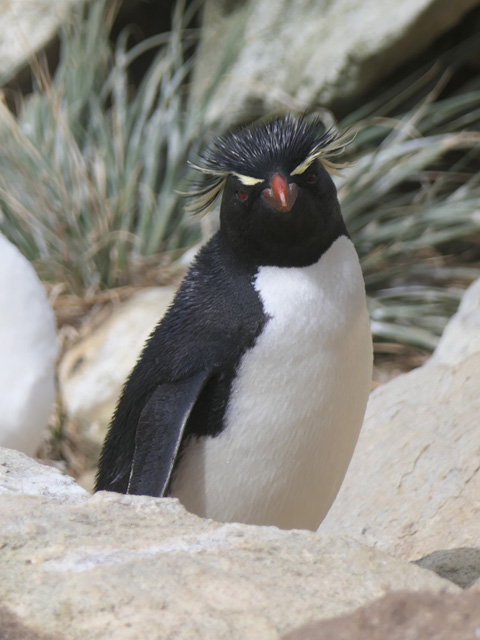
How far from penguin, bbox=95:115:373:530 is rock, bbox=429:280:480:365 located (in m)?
0.94

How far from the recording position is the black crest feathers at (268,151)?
189 cm

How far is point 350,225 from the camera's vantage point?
466cm

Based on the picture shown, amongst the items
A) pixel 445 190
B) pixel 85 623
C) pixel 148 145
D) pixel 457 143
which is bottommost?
pixel 445 190

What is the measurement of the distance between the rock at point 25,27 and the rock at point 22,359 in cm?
294

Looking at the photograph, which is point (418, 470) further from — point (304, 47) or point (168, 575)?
point (304, 47)

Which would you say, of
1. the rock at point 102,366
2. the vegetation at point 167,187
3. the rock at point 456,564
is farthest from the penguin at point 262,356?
the vegetation at point 167,187

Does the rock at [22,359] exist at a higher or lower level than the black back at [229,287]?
lower

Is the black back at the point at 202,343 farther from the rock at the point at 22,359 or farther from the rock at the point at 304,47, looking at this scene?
the rock at the point at 304,47

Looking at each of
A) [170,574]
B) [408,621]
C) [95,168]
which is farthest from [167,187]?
[408,621]

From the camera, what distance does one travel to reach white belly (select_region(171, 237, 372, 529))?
1.92 m

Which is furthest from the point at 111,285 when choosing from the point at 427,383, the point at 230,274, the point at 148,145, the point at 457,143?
the point at 230,274

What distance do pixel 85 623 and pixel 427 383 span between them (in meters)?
1.90

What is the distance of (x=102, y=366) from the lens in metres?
4.04

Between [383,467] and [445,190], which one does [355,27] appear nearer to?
[445,190]
